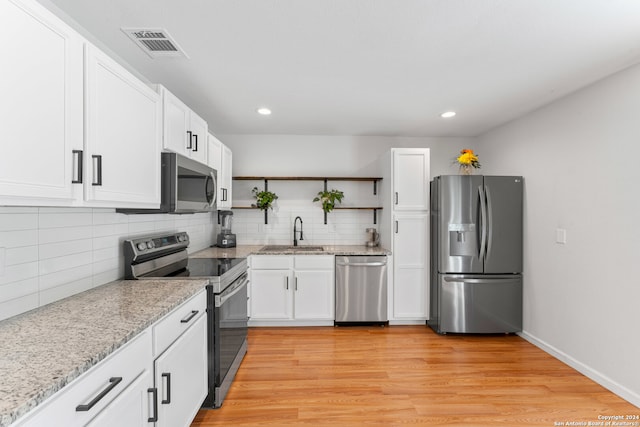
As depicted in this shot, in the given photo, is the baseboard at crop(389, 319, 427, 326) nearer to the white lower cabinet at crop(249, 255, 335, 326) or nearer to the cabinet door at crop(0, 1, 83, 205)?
the white lower cabinet at crop(249, 255, 335, 326)

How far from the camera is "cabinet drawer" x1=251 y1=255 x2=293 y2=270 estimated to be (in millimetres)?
3566

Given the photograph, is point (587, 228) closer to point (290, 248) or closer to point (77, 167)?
point (290, 248)

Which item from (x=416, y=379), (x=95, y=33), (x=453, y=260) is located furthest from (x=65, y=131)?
(x=453, y=260)

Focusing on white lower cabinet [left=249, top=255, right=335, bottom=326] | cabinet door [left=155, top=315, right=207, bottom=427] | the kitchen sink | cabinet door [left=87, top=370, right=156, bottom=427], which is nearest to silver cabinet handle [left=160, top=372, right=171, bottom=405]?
cabinet door [left=155, top=315, right=207, bottom=427]

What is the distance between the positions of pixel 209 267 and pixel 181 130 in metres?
1.07

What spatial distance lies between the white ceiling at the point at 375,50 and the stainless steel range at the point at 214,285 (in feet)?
4.38

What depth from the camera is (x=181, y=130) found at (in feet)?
7.45

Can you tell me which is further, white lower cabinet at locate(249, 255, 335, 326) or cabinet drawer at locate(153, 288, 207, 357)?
white lower cabinet at locate(249, 255, 335, 326)

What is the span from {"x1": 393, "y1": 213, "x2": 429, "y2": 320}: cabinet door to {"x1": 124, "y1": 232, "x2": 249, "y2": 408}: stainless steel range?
1.84 m

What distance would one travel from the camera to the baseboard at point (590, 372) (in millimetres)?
2213

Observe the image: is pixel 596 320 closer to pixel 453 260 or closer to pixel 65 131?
pixel 453 260

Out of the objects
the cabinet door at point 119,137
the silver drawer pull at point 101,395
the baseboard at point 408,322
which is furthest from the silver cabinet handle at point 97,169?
the baseboard at point 408,322

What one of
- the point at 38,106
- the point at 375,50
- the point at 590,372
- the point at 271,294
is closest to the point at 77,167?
the point at 38,106

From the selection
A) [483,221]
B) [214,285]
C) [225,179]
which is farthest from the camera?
[225,179]
